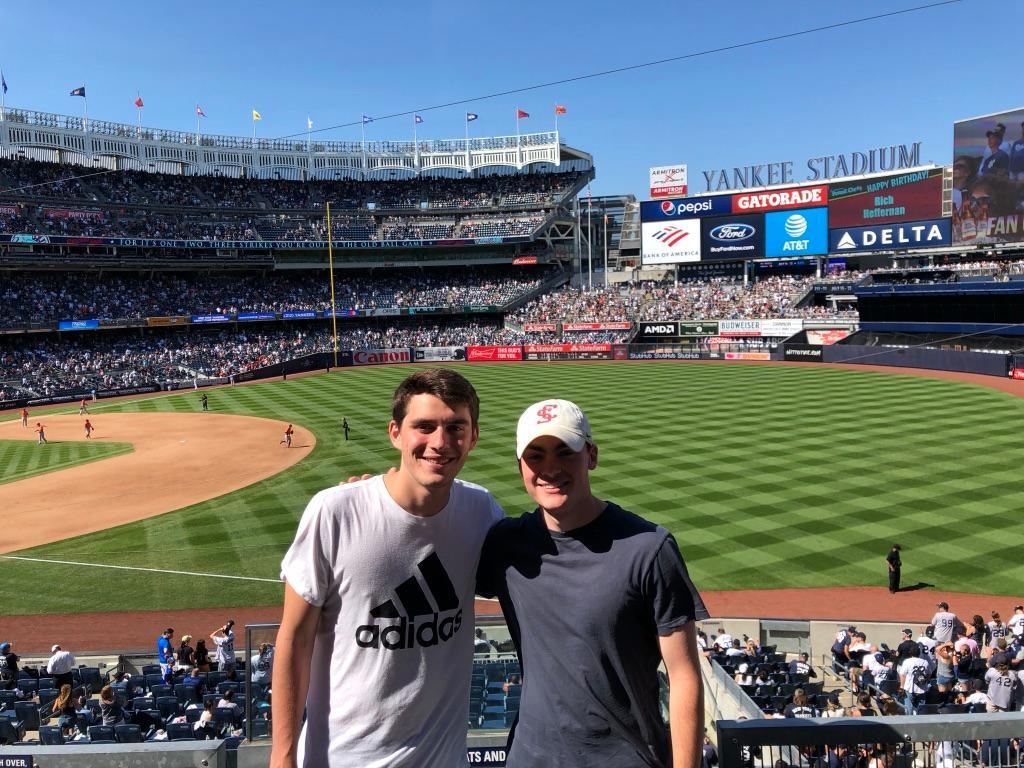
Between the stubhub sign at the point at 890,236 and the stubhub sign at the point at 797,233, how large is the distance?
1.11 m

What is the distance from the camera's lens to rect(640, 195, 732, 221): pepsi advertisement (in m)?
77.3

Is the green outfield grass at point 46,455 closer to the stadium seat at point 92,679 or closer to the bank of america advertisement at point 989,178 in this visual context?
the stadium seat at point 92,679

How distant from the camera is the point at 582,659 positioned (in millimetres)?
2846

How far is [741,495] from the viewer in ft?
76.0

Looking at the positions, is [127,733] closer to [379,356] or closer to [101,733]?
[101,733]

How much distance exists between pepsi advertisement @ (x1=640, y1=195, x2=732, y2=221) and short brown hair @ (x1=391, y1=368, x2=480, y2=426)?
79.2 m

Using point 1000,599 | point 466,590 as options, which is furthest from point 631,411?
point 466,590

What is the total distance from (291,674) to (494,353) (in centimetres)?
7348

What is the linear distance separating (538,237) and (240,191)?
1449 inches

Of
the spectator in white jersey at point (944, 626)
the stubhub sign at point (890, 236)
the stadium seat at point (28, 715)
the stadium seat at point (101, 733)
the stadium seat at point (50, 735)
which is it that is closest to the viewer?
the stadium seat at point (101, 733)

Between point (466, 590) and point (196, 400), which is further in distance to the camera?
point (196, 400)

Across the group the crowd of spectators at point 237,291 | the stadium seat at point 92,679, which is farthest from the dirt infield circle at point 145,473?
the crowd of spectators at point 237,291

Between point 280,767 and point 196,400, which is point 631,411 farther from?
point 280,767

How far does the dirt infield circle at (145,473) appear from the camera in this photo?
2423 cm
